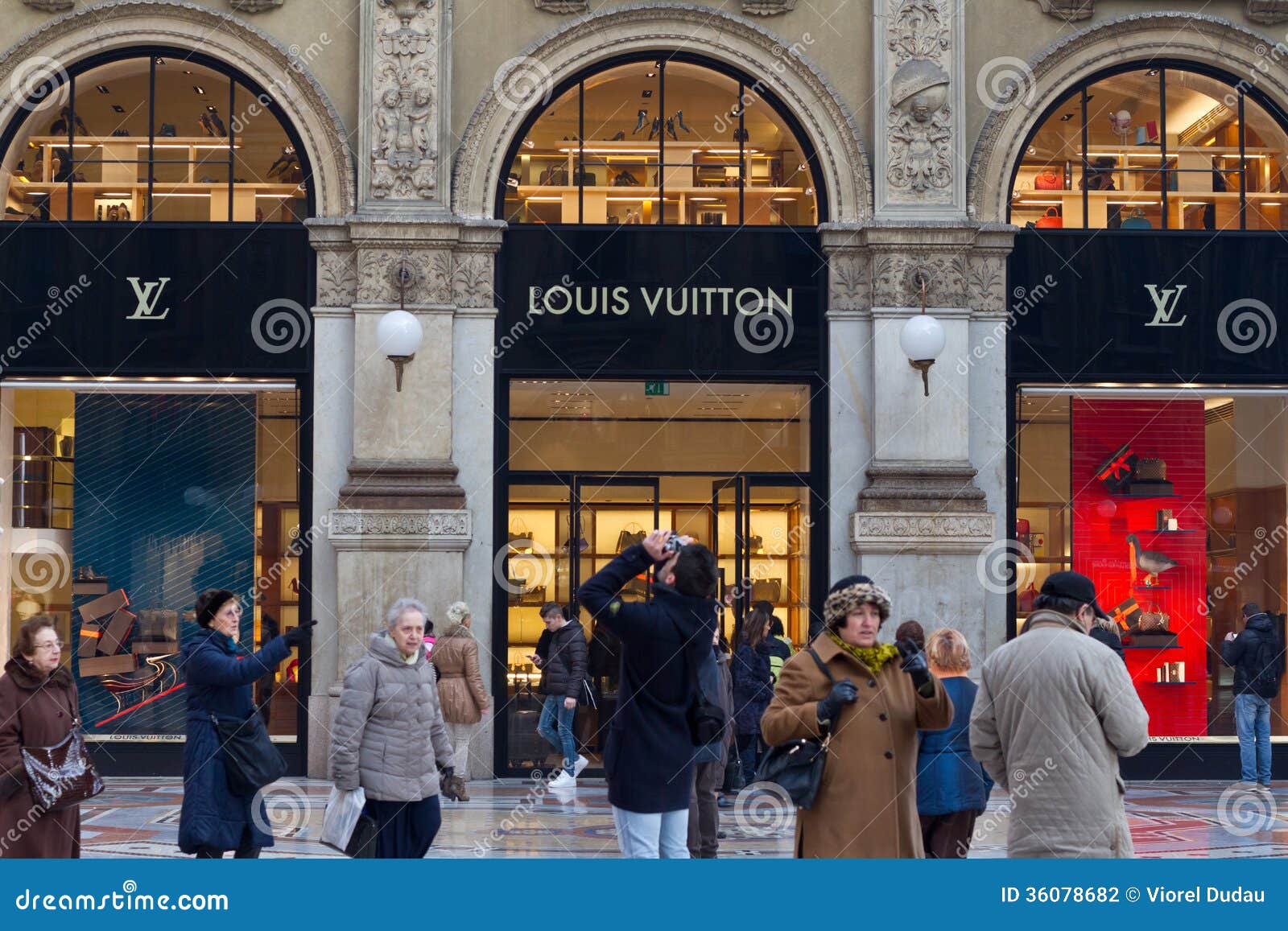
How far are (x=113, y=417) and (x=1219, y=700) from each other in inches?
439

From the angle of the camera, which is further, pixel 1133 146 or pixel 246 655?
pixel 1133 146

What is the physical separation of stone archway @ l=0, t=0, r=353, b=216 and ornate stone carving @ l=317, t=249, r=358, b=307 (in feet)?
1.46

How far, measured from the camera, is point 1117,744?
6445 mm

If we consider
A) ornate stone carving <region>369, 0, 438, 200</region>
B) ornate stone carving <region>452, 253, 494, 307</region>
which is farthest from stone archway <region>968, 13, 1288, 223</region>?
ornate stone carving <region>369, 0, 438, 200</region>

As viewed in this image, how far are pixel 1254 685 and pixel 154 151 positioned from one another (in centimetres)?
1168

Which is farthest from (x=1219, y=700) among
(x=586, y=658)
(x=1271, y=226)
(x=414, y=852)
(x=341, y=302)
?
(x=414, y=852)

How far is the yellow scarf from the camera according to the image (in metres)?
6.92

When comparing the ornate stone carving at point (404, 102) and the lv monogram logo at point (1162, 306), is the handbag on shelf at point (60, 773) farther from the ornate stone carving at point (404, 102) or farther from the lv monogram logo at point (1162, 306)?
the lv monogram logo at point (1162, 306)

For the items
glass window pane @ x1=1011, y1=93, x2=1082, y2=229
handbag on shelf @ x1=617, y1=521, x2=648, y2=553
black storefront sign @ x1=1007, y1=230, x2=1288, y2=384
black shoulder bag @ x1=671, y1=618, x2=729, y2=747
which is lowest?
black shoulder bag @ x1=671, y1=618, x2=729, y2=747

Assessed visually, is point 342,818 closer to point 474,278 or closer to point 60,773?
point 60,773

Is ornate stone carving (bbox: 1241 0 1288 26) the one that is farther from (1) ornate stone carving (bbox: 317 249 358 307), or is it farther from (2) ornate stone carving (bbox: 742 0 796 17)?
(1) ornate stone carving (bbox: 317 249 358 307)

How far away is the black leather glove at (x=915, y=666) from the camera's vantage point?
22.3 feet

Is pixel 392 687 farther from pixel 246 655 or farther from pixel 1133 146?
pixel 1133 146

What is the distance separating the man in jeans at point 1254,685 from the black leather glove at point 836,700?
10421mm
